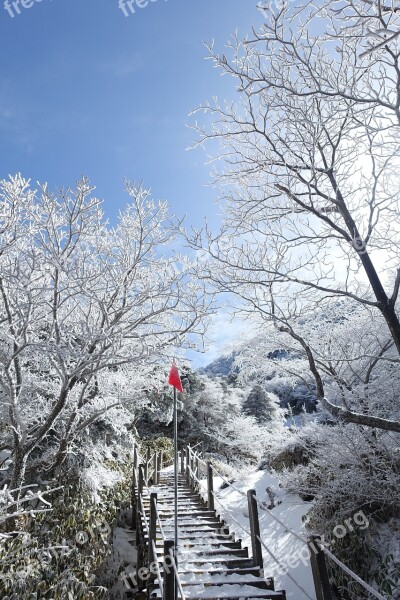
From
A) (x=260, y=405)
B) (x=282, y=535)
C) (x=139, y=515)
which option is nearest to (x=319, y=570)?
(x=282, y=535)

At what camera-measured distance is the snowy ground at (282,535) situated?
22.1ft

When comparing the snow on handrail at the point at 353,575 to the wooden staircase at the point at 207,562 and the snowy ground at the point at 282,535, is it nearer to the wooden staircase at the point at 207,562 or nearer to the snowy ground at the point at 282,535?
the snowy ground at the point at 282,535

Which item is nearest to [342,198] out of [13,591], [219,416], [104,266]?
[104,266]

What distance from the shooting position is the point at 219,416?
2200 cm

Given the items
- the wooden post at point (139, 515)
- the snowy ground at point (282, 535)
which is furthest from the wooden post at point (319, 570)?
the wooden post at point (139, 515)

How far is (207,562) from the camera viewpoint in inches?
235

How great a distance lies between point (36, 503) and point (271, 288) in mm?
7821

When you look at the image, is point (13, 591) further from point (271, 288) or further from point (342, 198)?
point (342, 198)

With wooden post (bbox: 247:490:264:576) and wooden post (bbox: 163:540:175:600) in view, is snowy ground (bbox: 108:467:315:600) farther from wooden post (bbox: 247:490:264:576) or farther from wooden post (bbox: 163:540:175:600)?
wooden post (bbox: 163:540:175:600)

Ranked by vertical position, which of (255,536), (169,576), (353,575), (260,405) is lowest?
(255,536)

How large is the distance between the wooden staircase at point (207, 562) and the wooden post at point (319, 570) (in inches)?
68.8

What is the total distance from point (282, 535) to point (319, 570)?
6.06 m

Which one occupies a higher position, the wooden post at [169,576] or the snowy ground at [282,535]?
the wooden post at [169,576]

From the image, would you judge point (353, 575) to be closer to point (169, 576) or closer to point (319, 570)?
point (319, 570)
